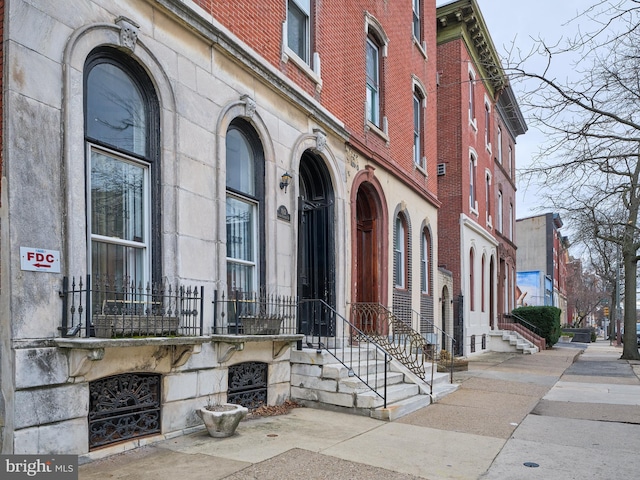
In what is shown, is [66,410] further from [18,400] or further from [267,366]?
[267,366]

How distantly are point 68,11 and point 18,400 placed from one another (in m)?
3.89

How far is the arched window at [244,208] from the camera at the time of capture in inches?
341

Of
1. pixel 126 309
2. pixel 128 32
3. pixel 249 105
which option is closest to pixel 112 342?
pixel 126 309

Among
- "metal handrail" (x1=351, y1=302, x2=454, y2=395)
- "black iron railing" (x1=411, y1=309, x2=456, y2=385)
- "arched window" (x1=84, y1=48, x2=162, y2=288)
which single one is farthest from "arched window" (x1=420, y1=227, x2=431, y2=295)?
"arched window" (x1=84, y1=48, x2=162, y2=288)

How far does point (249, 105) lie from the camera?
8703 mm

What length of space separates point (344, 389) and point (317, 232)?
383cm

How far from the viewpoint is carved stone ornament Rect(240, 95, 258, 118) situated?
864 centimetres

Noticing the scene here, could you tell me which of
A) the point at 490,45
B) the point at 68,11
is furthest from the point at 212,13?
the point at 490,45

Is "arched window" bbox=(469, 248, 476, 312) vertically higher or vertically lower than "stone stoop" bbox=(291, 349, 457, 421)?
higher

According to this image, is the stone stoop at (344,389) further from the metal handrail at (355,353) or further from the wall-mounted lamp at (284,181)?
the wall-mounted lamp at (284,181)

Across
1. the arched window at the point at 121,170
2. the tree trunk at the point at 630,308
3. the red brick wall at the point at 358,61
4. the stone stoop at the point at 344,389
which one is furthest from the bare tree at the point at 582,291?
the arched window at the point at 121,170

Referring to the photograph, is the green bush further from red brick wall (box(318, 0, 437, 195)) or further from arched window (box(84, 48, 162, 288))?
arched window (box(84, 48, 162, 288))

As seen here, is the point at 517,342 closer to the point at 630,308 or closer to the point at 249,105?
the point at 630,308

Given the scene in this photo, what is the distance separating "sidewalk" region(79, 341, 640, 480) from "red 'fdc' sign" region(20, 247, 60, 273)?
2.00m
